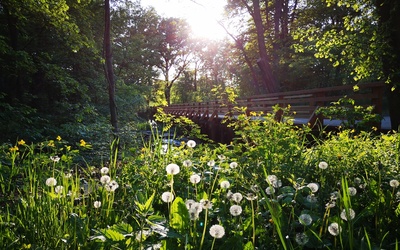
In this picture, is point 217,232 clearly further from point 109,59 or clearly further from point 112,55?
point 112,55

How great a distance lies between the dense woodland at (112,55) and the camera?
21.8 feet

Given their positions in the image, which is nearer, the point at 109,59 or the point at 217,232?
the point at 217,232

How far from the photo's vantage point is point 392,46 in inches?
230

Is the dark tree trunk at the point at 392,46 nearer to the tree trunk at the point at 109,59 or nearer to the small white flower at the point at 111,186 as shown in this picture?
the small white flower at the point at 111,186

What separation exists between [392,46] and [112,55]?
8249 millimetres

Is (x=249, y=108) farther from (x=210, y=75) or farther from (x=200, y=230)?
(x=210, y=75)

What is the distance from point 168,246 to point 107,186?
0.61m

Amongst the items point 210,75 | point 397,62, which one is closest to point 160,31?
point 210,75

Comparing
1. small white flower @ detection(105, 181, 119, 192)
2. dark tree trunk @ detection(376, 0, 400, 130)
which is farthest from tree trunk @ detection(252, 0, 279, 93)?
small white flower @ detection(105, 181, 119, 192)

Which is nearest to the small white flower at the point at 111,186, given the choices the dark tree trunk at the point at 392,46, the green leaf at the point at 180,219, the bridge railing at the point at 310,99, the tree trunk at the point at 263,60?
the green leaf at the point at 180,219

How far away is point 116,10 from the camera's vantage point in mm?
15227

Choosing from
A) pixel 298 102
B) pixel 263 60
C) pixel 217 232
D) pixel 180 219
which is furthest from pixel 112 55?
pixel 217 232

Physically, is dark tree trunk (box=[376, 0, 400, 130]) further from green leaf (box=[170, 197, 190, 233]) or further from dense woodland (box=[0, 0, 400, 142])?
green leaf (box=[170, 197, 190, 233])

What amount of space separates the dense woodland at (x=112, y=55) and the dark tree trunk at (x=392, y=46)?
0.02m
